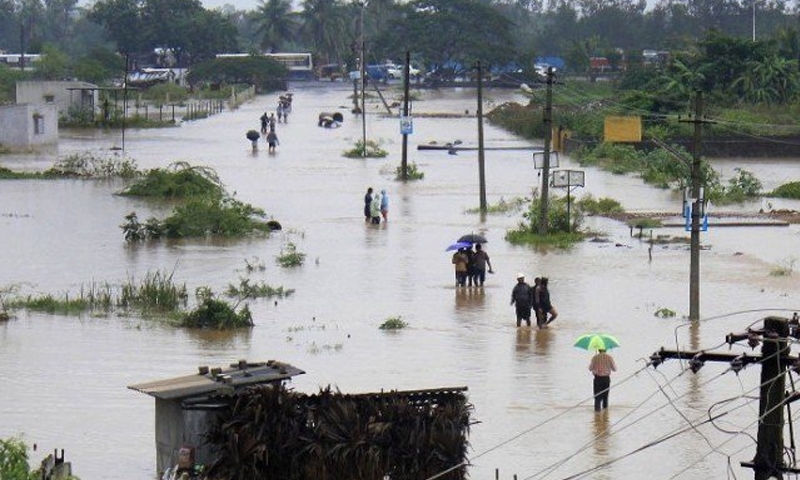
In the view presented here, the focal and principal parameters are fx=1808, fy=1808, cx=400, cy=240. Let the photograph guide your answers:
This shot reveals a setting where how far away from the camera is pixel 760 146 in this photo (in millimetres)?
61500

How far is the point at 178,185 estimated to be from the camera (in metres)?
44.3

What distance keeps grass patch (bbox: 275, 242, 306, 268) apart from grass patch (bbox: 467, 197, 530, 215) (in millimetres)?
9407

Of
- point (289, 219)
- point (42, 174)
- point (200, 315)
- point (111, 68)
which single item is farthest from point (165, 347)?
point (111, 68)

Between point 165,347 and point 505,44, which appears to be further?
point 505,44

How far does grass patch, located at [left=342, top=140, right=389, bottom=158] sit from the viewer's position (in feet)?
197

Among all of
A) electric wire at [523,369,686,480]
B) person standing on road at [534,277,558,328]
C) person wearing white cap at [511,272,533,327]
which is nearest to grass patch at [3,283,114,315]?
person wearing white cap at [511,272,533,327]

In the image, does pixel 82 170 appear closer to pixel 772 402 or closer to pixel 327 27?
pixel 772 402

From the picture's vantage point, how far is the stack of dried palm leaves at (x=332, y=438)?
14.6 metres

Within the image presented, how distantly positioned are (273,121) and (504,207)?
25.0 m

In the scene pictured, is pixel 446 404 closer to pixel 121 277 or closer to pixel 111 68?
pixel 121 277

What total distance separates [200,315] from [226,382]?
407 inches

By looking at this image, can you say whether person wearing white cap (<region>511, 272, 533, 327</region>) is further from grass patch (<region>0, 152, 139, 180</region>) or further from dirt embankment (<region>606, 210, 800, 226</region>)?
grass patch (<region>0, 152, 139, 180</region>)

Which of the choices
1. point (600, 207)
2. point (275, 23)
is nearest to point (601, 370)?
point (600, 207)

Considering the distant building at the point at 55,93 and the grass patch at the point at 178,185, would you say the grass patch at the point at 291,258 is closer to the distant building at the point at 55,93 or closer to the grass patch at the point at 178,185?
the grass patch at the point at 178,185
